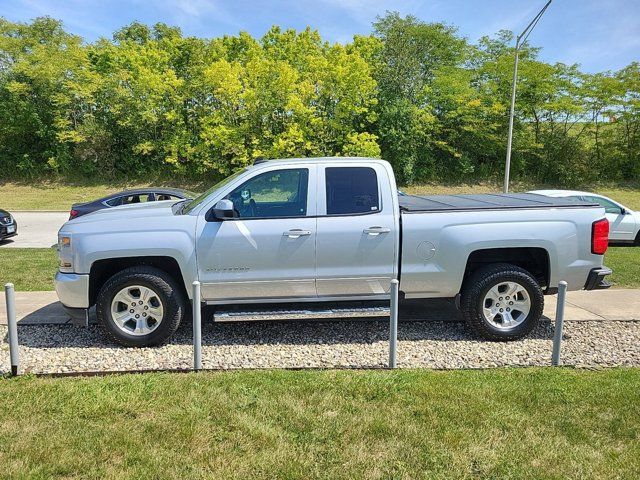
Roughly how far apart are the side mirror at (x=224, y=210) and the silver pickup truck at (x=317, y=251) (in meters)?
0.02

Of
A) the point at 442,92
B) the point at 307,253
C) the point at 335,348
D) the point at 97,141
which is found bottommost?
the point at 335,348

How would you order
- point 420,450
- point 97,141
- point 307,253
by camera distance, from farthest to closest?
point 97,141 < point 307,253 < point 420,450

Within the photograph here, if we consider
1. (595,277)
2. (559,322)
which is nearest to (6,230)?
(559,322)

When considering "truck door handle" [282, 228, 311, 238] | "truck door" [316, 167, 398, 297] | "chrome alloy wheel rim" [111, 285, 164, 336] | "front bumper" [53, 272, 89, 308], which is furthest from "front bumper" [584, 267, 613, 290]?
"front bumper" [53, 272, 89, 308]

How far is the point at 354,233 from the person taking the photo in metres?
5.04

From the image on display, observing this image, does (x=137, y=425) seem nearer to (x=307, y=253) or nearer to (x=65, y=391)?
(x=65, y=391)

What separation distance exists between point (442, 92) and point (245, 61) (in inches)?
538

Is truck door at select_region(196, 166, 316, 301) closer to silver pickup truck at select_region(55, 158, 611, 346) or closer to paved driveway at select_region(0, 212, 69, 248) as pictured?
silver pickup truck at select_region(55, 158, 611, 346)

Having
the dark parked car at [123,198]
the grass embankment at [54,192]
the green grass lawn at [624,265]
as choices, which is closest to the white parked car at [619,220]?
the green grass lawn at [624,265]

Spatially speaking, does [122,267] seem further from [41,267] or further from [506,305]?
[41,267]

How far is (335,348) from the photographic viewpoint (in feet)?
16.7

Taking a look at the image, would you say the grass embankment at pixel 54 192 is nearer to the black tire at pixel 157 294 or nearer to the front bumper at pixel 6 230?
the front bumper at pixel 6 230

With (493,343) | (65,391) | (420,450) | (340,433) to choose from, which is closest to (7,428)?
(65,391)

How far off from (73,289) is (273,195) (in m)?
2.32
